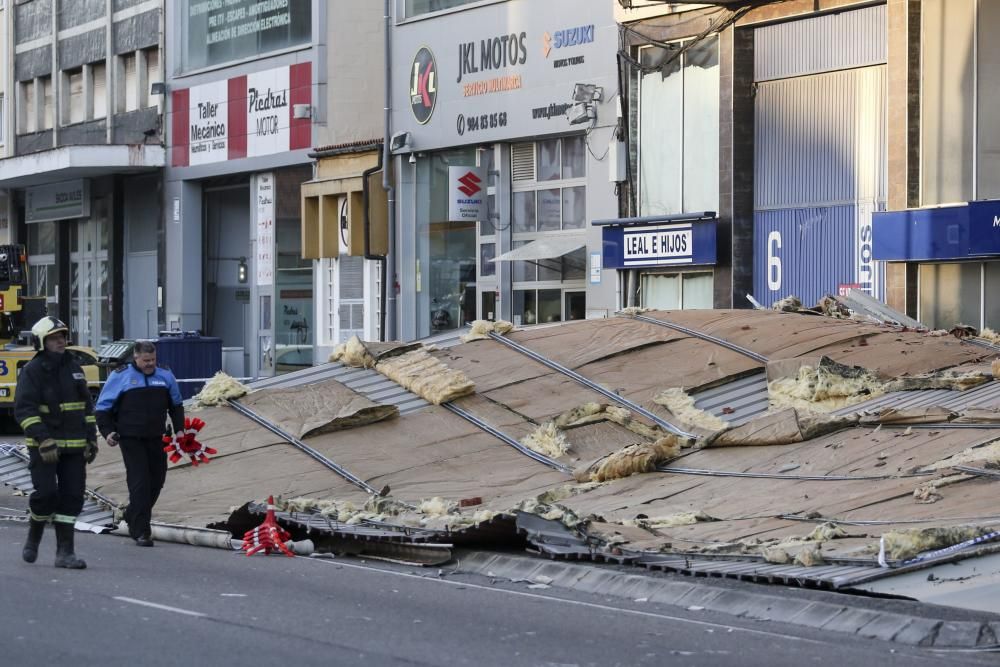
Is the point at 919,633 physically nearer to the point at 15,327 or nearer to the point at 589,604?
the point at 589,604

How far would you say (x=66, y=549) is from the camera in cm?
1175

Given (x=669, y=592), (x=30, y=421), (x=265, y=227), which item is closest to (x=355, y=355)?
(x=30, y=421)

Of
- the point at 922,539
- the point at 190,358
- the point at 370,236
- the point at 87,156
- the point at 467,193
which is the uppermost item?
the point at 87,156

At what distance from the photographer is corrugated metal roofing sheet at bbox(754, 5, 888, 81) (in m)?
24.9

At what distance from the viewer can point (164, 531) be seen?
13.8m

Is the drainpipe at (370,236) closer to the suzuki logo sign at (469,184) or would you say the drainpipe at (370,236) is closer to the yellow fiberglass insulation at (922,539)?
the suzuki logo sign at (469,184)

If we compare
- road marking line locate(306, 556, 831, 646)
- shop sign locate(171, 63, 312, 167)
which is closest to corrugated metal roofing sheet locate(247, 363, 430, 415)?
road marking line locate(306, 556, 831, 646)

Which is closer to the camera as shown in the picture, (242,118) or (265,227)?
(265,227)

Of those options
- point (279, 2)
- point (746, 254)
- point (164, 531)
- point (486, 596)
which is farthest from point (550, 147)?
point (486, 596)

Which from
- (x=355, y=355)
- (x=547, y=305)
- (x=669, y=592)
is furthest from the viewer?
(x=547, y=305)

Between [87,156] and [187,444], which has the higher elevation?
[87,156]

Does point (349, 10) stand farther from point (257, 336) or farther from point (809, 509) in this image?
point (809, 509)

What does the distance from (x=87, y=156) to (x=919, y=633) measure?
3712cm

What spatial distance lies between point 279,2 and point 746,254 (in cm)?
1601
